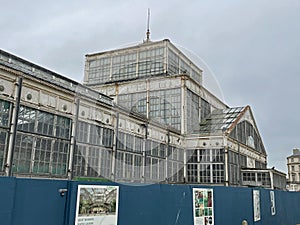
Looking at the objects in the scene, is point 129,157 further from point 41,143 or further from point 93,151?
point 41,143

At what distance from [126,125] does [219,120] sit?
14.2 metres

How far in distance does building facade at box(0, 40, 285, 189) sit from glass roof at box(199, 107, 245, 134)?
0.34 ft

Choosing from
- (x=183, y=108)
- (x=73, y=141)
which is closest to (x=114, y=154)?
(x=73, y=141)

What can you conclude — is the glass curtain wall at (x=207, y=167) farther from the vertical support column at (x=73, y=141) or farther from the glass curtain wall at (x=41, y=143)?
the glass curtain wall at (x=41, y=143)

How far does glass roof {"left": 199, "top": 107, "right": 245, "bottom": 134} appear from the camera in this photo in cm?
2891

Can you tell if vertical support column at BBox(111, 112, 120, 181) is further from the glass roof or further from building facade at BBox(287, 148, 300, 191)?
building facade at BBox(287, 148, 300, 191)

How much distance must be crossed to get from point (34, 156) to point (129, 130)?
7.92 metres

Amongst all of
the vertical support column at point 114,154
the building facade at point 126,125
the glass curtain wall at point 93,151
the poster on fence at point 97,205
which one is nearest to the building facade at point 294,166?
the building facade at point 126,125

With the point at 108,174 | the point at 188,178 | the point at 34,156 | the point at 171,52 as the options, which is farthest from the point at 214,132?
the point at 34,156

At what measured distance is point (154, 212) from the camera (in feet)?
28.1

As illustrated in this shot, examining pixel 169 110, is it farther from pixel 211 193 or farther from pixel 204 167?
pixel 211 193

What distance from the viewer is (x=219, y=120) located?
30.8 meters

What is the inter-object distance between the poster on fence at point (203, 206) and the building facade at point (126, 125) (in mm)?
7539

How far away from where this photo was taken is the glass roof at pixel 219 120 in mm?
28906
